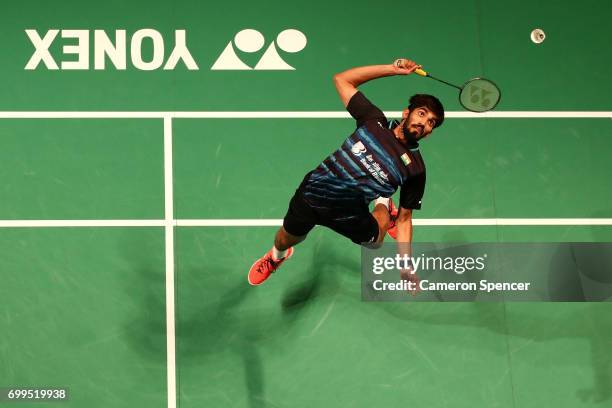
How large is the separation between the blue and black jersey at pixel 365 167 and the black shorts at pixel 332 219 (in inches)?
1.6

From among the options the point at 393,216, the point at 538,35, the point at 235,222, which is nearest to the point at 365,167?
the point at 393,216

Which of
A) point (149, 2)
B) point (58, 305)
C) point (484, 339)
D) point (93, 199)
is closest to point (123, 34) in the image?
point (149, 2)

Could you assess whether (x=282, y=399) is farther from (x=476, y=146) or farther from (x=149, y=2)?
(x=149, y=2)

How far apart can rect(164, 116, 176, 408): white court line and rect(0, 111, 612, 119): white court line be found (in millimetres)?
218

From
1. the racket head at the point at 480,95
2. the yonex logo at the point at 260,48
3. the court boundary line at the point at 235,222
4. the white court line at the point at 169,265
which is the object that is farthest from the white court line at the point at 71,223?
the racket head at the point at 480,95

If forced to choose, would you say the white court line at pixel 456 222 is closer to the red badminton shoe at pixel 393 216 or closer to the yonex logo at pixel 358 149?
the red badminton shoe at pixel 393 216

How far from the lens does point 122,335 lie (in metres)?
7.41

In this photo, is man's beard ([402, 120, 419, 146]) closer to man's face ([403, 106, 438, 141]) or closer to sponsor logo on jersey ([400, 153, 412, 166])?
man's face ([403, 106, 438, 141])

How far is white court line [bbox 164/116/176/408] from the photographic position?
7348 mm

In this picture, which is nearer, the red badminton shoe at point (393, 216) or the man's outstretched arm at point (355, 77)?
the man's outstretched arm at point (355, 77)

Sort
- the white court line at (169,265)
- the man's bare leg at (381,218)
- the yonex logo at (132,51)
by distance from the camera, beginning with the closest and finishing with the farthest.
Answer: the man's bare leg at (381,218) < the white court line at (169,265) < the yonex logo at (132,51)

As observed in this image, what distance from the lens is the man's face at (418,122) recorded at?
679 centimetres

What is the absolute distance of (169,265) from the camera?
7.58m

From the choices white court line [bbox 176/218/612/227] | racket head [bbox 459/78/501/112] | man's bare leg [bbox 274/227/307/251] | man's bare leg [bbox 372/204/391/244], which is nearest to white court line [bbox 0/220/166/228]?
white court line [bbox 176/218/612/227]
